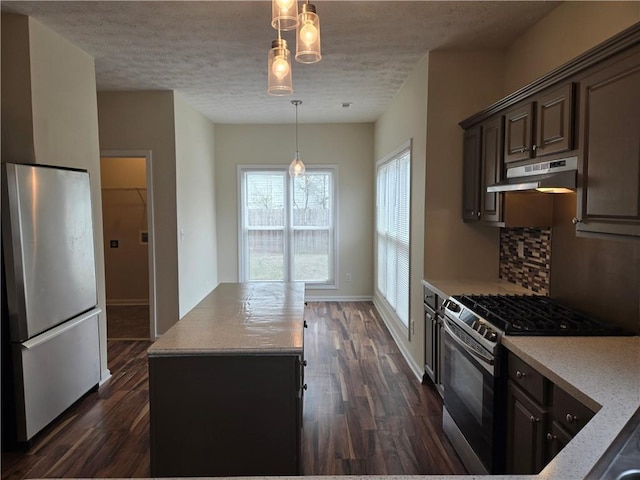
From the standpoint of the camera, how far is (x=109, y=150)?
4.77m

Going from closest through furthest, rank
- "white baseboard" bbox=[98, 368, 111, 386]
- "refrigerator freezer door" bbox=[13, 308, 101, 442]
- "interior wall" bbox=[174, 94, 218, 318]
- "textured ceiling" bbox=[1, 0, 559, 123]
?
"refrigerator freezer door" bbox=[13, 308, 101, 442], "textured ceiling" bbox=[1, 0, 559, 123], "white baseboard" bbox=[98, 368, 111, 386], "interior wall" bbox=[174, 94, 218, 318]

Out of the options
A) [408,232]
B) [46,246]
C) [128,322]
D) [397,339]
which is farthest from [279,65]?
[128,322]

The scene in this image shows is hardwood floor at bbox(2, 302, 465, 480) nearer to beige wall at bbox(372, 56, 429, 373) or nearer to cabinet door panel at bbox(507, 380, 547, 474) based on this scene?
beige wall at bbox(372, 56, 429, 373)

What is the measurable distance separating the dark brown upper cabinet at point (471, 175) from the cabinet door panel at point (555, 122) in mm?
820

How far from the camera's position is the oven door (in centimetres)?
207

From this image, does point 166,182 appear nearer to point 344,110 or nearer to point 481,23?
point 344,110

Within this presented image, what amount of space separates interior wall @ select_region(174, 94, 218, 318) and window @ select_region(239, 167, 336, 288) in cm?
56

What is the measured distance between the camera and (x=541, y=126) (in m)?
2.38

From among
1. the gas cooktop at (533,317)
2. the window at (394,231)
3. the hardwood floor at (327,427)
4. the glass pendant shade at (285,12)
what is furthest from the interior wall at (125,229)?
the glass pendant shade at (285,12)

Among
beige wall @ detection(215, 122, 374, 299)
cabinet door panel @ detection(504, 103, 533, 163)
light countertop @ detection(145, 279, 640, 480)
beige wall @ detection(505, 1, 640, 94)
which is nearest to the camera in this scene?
light countertop @ detection(145, 279, 640, 480)

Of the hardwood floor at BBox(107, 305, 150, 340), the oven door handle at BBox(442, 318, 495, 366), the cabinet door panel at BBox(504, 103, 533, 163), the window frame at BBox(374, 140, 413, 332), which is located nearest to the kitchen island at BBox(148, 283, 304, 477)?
the oven door handle at BBox(442, 318, 495, 366)

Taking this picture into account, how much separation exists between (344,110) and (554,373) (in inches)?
185

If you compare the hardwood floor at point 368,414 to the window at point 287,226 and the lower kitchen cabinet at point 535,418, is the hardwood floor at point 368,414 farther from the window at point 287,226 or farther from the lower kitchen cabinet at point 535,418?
the window at point 287,226

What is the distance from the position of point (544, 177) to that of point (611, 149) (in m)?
0.50
